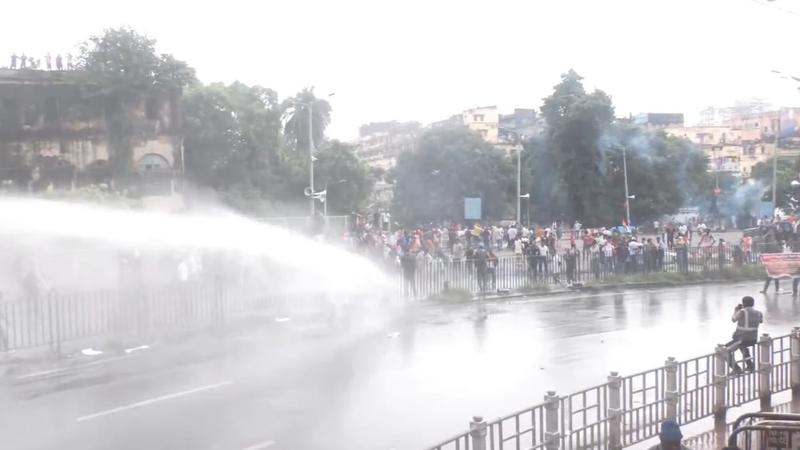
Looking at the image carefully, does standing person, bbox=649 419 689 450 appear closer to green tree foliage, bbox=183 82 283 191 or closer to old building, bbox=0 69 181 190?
old building, bbox=0 69 181 190

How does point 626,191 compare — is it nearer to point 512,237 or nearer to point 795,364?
point 512,237

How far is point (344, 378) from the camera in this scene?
1341cm

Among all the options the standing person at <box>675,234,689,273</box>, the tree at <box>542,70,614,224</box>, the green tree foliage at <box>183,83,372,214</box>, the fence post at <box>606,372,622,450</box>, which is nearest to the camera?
the fence post at <box>606,372,622,450</box>

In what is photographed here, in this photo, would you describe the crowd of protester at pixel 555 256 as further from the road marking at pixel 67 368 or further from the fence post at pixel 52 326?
the fence post at pixel 52 326

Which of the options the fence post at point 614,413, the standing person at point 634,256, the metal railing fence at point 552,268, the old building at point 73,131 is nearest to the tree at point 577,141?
the old building at point 73,131

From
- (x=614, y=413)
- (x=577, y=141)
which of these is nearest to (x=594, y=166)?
(x=577, y=141)

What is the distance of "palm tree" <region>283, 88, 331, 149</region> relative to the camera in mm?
66438

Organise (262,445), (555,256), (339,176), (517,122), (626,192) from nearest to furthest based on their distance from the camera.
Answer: (262,445) → (555,256) → (339,176) → (626,192) → (517,122)

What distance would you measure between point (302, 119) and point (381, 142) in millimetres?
73107

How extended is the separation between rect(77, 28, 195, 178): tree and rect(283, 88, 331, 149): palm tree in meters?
20.3

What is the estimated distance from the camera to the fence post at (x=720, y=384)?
32.9 feet

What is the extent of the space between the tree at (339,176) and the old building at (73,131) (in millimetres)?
14024

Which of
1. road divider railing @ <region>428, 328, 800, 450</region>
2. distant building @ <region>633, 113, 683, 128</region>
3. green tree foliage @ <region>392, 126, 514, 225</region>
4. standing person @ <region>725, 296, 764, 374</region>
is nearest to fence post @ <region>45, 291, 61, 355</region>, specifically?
road divider railing @ <region>428, 328, 800, 450</region>

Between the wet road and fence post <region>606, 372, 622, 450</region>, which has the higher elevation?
fence post <region>606, 372, 622, 450</region>
